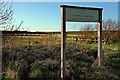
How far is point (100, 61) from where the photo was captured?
37.0 ft

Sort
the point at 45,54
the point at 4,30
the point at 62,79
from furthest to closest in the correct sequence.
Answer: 1. the point at 45,54
2. the point at 4,30
3. the point at 62,79

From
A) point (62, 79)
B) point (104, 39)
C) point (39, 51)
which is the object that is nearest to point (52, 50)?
point (39, 51)

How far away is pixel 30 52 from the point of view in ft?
39.7

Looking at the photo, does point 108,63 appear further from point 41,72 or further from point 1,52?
point 1,52

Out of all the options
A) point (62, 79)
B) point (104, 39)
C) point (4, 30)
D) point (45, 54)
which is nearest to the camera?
point (62, 79)

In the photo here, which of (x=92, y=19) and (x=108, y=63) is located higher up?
(x=92, y=19)

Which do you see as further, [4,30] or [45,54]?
[45,54]

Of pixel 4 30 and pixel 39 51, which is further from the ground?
pixel 4 30

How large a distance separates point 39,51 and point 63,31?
2.53 m

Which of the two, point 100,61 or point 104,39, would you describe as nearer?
point 100,61

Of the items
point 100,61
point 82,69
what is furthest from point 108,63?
point 82,69

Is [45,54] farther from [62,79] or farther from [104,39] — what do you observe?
[104,39]

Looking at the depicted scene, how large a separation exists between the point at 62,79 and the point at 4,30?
3171mm

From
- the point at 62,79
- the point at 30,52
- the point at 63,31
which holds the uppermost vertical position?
the point at 63,31
